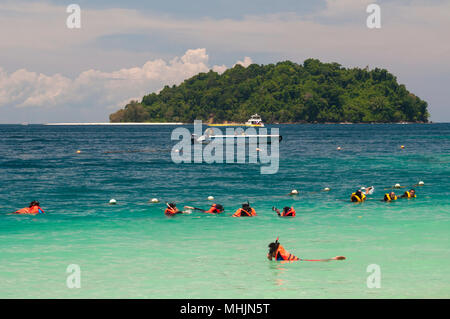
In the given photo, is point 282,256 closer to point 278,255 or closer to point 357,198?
point 278,255

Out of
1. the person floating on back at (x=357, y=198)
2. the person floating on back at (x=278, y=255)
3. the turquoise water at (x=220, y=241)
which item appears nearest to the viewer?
the turquoise water at (x=220, y=241)

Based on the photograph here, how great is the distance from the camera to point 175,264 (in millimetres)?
24109

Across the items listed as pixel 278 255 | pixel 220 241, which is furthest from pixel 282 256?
pixel 220 241

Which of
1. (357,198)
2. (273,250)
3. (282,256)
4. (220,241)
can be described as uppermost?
(357,198)

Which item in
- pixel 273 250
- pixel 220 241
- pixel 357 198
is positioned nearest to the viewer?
pixel 273 250

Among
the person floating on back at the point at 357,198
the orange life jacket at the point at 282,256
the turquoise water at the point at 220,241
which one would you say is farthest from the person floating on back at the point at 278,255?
the person floating on back at the point at 357,198

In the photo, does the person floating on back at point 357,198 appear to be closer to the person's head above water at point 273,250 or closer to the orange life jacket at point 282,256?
the orange life jacket at point 282,256

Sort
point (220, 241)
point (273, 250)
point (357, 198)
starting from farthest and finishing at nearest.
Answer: point (357, 198) → point (220, 241) → point (273, 250)

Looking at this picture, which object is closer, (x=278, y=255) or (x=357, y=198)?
(x=278, y=255)

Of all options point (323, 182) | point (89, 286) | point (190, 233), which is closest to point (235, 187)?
point (323, 182)

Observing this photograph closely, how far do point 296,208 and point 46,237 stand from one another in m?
18.5

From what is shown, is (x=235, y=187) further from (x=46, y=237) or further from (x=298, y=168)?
(x=46, y=237)

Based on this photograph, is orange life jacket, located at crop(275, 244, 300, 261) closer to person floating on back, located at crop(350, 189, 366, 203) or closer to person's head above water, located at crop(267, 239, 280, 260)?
person's head above water, located at crop(267, 239, 280, 260)

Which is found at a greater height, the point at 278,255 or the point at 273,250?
the point at 273,250
